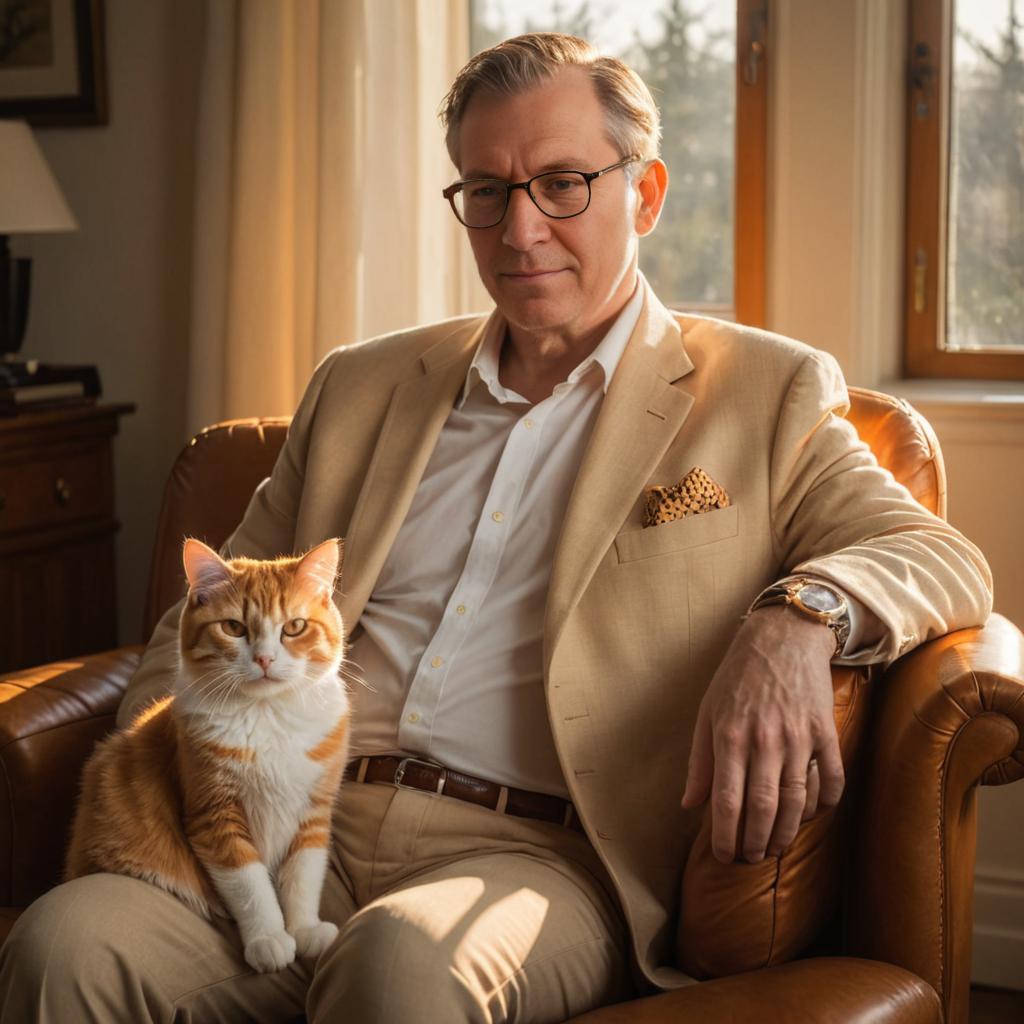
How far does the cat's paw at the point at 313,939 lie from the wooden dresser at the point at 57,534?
61.7 inches

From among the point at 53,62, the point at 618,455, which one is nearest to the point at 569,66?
the point at 618,455

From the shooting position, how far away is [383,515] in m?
1.75

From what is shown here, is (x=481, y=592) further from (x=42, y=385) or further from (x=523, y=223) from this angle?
(x=42, y=385)

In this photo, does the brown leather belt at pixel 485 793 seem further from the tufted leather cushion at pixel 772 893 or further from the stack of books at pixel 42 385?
the stack of books at pixel 42 385

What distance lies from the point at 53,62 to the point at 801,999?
9.07 ft

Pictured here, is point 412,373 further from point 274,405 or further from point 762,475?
point 274,405

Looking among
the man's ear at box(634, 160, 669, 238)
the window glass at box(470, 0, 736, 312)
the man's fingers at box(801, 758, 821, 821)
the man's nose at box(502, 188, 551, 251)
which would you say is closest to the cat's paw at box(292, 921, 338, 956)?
the man's fingers at box(801, 758, 821, 821)

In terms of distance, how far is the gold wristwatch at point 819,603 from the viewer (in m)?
1.34

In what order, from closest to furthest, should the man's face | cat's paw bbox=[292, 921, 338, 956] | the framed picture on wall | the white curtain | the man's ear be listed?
cat's paw bbox=[292, 921, 338, 956], the man's face, the man's ear, the white curtain, the framed picture on wall

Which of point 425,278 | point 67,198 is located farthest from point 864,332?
point 67,198

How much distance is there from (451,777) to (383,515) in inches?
15.0

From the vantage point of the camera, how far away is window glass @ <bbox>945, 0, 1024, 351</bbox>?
95.0 inches

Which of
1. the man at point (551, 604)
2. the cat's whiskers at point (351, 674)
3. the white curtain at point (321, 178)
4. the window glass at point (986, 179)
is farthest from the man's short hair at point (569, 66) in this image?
the window glass at point (986, 179)

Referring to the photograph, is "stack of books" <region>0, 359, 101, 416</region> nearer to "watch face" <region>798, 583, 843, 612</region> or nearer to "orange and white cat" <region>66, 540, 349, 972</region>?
"orange and white cat" <region>66, 540, 349, 972</region>
